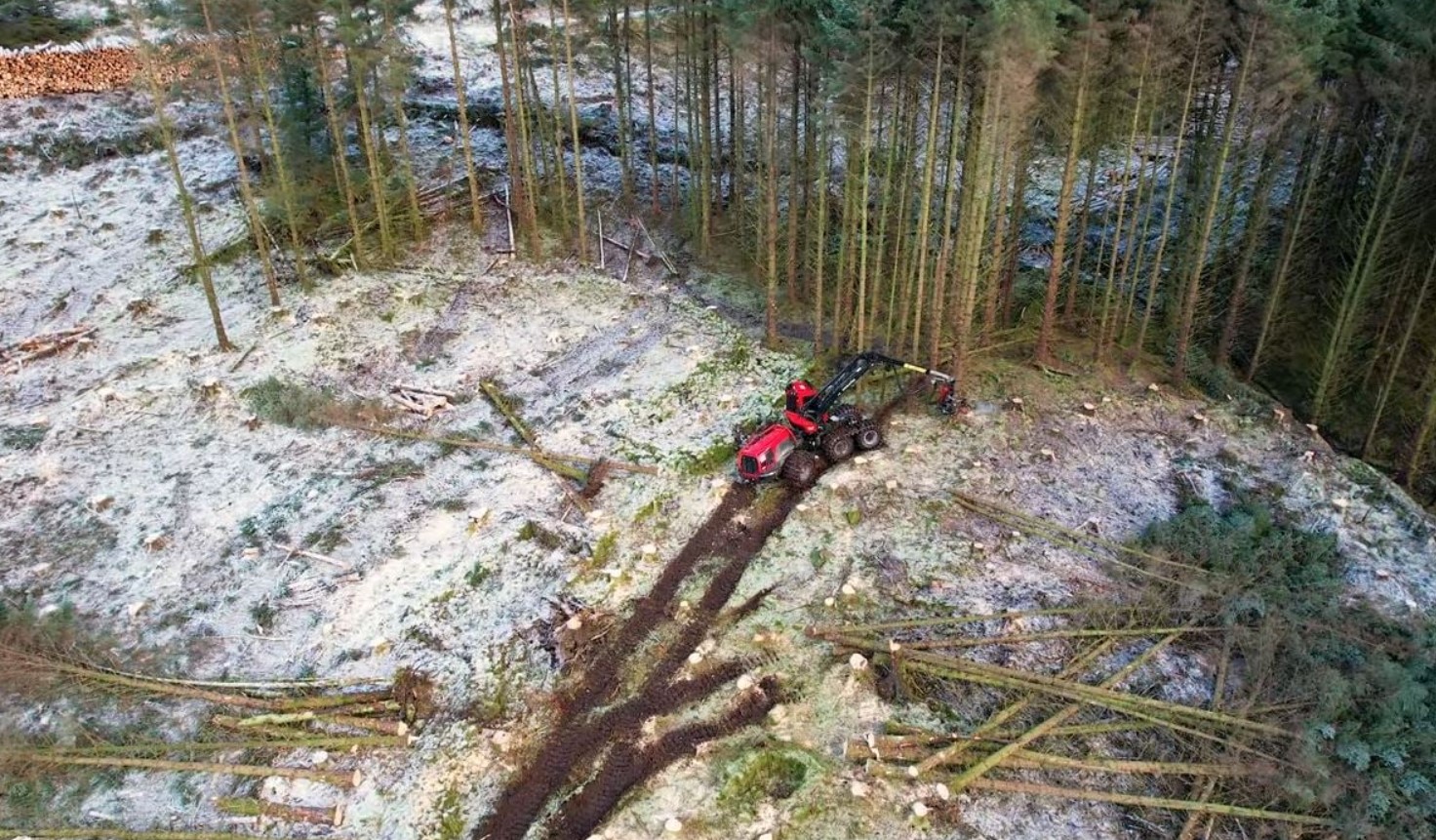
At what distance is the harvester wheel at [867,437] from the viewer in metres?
15.4

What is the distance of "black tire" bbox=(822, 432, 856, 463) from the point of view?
1518 cm

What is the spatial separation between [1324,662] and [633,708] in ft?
30.1

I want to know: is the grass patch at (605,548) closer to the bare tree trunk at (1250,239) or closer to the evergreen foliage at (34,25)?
the bare tree trunk at (1250,239)

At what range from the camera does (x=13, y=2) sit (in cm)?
3034

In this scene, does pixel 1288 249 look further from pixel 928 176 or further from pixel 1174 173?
pixel 928 176

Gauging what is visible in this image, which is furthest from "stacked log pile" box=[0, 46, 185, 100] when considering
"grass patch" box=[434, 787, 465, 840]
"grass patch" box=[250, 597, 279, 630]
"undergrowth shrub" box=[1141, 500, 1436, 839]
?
"undergrowth shrub" box=[1141, 500, 1436, 839]

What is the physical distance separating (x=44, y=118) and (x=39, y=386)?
47.6ft

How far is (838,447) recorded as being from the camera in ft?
50.0

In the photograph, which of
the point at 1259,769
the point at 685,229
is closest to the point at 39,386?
the point at 685,229

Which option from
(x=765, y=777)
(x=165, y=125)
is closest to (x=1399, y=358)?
(x=765, y=777)

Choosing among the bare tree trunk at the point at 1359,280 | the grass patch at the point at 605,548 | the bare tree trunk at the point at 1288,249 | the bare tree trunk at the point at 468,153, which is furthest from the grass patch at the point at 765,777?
the bare tree trunk at the point at 468,153

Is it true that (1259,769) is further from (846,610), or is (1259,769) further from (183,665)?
(183,665)

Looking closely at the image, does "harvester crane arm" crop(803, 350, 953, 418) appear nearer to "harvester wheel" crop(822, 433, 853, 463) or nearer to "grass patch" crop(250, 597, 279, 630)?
"harvester wheel" crop(822, 433, 853, 463)

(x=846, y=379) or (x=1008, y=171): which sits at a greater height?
(x=1008, y=171)
